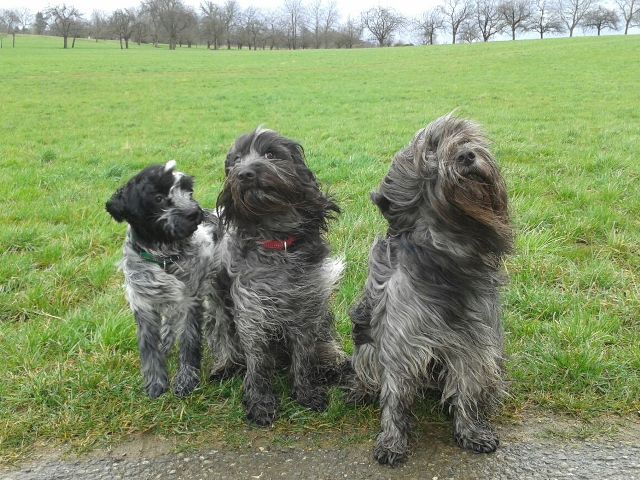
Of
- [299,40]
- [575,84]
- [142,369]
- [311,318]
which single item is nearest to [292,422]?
[311,318]

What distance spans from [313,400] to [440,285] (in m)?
1.22

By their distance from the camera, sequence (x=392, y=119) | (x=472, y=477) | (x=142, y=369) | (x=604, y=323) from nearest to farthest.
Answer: (x=472, y=477), (x=142, y=369), (x=604, y=323), (x=392, y=119)

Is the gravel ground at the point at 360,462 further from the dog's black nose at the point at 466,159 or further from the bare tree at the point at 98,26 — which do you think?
the bare tree at the point at 98,26

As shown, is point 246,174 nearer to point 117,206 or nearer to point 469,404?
point 117,206

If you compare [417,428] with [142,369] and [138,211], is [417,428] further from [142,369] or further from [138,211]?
[138,211]

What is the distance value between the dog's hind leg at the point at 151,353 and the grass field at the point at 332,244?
0.11 m

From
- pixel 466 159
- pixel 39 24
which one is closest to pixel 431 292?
pixel 466 159

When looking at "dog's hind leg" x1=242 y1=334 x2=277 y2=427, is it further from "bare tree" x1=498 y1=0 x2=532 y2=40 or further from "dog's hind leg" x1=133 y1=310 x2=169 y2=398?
"bare tree" x1=498 y1=0 x2=532 y2=40

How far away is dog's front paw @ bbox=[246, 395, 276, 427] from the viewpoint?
11.5 ft

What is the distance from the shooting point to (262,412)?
3521mm

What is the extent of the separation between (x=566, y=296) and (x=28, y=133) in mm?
13104

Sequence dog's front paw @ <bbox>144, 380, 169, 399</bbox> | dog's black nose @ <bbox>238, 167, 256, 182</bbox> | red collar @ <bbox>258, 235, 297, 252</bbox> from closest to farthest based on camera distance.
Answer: dog's black nose @ <bbox>238, 167, 256, 182</bbox>, red collar @ <bbox>258, 235, 297, 252</bbox>, dog's front paw @ <bbox>144, 380, 169, 399</bbox>

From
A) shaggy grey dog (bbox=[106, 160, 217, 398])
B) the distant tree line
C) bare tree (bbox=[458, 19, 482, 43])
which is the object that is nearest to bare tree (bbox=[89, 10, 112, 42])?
the distant tree line

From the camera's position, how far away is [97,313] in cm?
469
